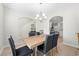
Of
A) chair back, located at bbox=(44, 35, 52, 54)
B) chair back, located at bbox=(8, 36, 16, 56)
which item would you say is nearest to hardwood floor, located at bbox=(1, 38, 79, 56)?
chair back, located at bbox=(8, 36, 16, 56)

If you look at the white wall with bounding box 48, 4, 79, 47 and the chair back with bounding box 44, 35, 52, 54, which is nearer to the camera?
the white wall with bounding box 48, 4, 79, 47

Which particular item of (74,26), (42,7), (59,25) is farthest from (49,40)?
(42,7)

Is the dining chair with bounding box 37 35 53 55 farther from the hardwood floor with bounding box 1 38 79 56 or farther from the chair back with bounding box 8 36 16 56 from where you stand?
the chair back with bounding box 8 36 16 56

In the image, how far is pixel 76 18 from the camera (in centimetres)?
142

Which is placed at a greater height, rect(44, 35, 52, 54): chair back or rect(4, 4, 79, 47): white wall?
rect(4, 4, 79, 47): white wall

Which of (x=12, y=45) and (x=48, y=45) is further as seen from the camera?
(x=48, y=45)

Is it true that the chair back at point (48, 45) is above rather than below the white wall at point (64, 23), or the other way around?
below

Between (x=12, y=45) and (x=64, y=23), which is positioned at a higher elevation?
(x=64, y=23)

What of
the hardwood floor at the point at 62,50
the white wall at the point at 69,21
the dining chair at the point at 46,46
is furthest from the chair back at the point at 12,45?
the white wall at the point at 69,21

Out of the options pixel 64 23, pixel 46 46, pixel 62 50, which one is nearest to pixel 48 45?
pixel 46 46

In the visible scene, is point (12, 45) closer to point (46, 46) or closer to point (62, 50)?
point (46, 46)

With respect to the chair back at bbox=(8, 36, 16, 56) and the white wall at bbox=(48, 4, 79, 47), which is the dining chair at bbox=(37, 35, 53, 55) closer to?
the white wall at bbox=(48, 4, 79, 47)

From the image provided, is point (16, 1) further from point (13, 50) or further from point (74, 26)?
point (74, 26)

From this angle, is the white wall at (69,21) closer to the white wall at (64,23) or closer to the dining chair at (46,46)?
the white wall at (64,23)
